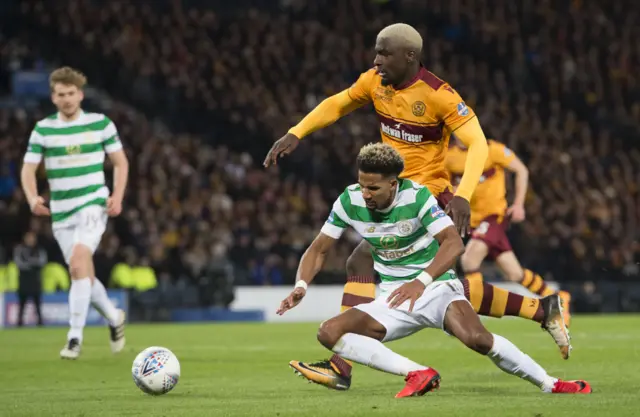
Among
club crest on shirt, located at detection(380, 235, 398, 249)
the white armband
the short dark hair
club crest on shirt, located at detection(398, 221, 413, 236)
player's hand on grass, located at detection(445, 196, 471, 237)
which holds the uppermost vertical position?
the short dark hair

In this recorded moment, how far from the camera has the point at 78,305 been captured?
1041cm

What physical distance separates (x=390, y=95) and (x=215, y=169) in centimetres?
1464

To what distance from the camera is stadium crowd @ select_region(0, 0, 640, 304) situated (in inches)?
826

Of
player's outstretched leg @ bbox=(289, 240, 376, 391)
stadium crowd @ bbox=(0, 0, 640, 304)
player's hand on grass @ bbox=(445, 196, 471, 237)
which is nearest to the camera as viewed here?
player's hand on grass @ bbox=(445, 196, 471, 237)

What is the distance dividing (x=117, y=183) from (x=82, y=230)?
49 cm

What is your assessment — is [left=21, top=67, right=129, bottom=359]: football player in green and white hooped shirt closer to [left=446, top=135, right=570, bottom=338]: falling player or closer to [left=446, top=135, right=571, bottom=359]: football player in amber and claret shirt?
[left=446, top=135, right=571, bottom=359]: football player in amber and claret shirt

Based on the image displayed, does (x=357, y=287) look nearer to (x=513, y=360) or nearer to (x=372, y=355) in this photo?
(x=372, y=355)

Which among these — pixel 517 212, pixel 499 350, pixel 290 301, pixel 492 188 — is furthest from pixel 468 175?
pixel 492 188

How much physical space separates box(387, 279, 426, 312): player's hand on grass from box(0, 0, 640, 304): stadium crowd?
43.0 feet

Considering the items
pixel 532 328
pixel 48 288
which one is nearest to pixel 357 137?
pixel 48 288

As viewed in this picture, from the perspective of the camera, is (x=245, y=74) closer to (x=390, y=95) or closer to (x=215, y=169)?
(x=215, y=169)

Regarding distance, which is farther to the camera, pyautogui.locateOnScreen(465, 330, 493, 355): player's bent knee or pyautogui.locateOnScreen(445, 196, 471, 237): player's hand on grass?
pyautogui.locateOnScreen(445, 196, 471, 237): player's hand on grass

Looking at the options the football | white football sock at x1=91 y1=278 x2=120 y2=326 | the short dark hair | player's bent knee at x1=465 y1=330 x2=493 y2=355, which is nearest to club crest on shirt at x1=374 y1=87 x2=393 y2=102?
the short dark hair

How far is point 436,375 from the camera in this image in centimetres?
684
